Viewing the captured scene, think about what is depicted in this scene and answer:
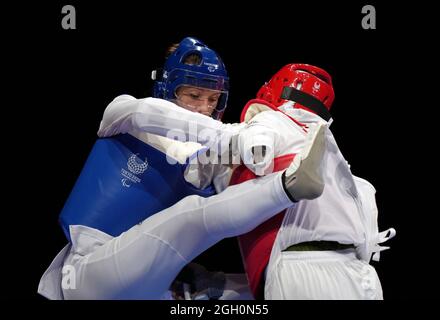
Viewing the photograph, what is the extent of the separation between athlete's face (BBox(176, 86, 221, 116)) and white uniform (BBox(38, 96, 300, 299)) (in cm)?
24

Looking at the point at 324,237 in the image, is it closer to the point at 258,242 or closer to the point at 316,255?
the point at 316,255

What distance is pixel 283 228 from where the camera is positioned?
2.18 meters

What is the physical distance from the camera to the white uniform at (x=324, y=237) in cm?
212

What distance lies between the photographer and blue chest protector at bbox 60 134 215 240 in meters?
2.44

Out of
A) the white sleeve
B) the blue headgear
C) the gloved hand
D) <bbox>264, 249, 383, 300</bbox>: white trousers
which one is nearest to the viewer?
the gloved hand

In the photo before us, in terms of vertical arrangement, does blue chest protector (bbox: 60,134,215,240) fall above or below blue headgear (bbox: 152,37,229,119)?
below

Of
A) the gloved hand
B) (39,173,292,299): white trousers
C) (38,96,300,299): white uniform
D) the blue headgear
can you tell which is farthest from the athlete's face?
the gloved hand

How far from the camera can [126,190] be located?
246 centimetres

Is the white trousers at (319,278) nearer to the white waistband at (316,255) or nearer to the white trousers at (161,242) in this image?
the white waistband at (316,255)

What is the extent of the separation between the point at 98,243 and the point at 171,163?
415mm

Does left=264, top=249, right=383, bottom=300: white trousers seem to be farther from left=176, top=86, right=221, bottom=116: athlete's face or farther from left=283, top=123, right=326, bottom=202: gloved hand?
left=176, top=86, right=221, bottom=116: athlete's face

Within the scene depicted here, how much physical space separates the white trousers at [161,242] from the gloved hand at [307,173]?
0.12 feet

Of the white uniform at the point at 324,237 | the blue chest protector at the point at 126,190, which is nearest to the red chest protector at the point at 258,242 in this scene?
the white uniform at the point at 324,237

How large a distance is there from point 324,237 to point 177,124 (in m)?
0.65
